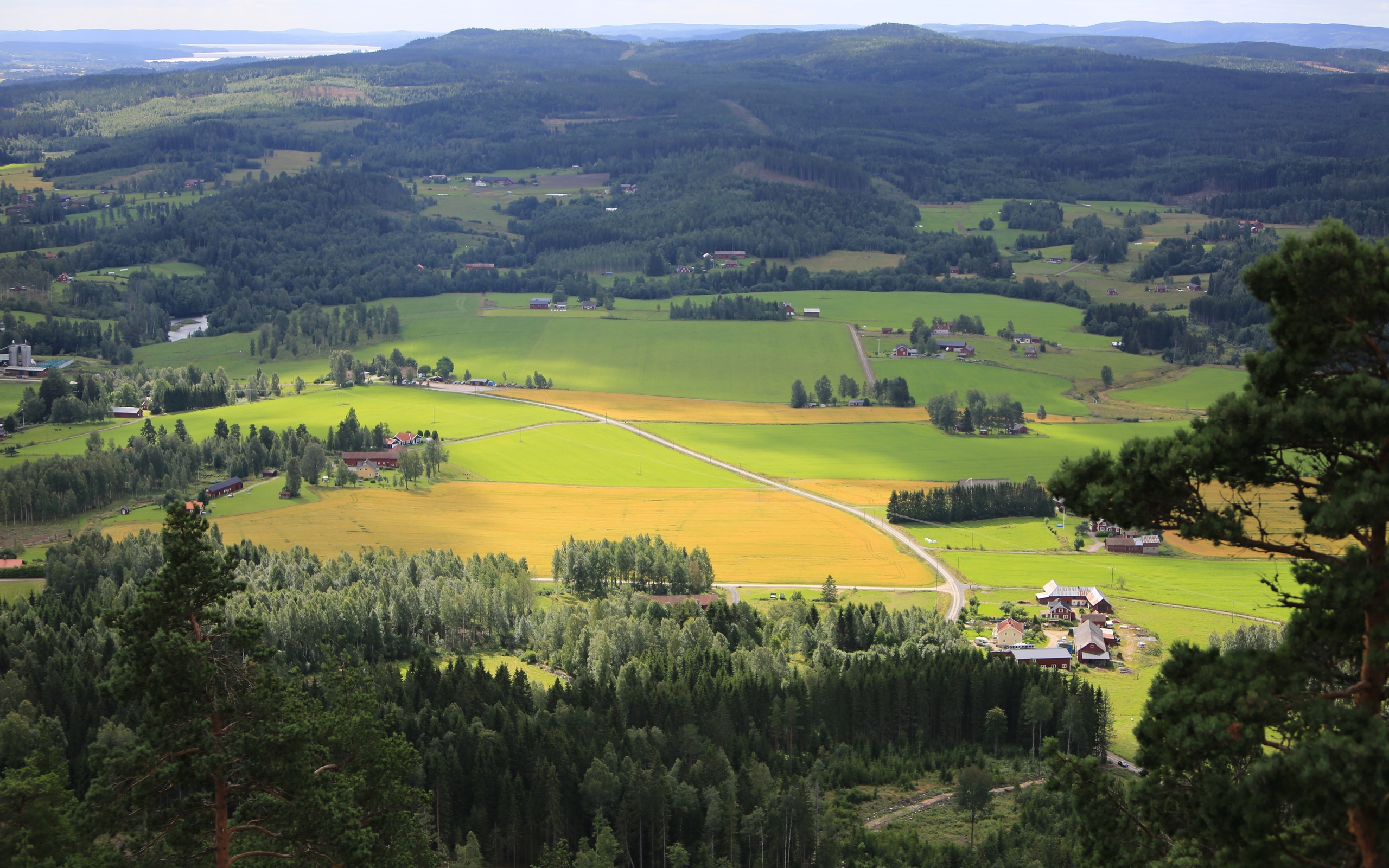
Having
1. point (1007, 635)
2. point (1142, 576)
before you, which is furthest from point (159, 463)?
point (1142, 576)

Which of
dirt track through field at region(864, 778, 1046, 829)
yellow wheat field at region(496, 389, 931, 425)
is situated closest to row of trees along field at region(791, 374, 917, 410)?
yellow wheat field at region(496, 389, 931, 425)

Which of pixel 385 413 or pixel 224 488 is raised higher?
pixel 385 413

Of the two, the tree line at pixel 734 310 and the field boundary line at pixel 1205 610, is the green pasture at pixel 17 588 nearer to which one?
the field boundary line at pixel 1205 610

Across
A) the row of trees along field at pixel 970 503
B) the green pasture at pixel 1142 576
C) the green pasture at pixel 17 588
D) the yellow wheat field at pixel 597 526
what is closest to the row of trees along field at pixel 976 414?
the row of trees along field at pixel 970 503

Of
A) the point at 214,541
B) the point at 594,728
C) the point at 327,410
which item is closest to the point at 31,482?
the point at 214,541

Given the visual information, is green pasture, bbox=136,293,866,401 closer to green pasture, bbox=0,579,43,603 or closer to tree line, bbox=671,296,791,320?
tree line, bbox=671,296,791,320

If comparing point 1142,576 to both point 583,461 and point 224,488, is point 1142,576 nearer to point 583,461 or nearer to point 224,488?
point 583,461
